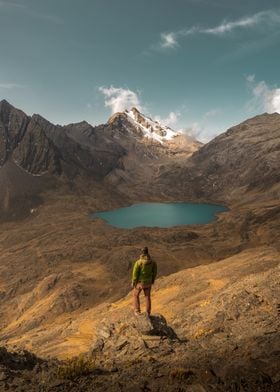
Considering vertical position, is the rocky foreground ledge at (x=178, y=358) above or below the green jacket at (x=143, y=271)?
below

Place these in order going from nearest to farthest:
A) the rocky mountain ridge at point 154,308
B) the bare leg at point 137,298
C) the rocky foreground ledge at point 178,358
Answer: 1. the rocky foreground ledge at point 178,358
2. the rocky mountain ridge at point 154,308
3. the bare leg at point 137,298

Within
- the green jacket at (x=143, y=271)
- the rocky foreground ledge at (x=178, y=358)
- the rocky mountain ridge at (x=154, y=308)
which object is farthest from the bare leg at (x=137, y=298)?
the rocky mountain ridge at (x=154, y=308)

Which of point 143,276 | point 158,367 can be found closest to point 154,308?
point 143,276

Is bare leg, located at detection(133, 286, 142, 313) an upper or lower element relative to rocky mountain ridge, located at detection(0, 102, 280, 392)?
upper

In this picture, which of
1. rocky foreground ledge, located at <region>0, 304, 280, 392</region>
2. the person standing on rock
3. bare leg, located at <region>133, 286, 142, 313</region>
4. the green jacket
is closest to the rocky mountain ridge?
rocky foreground ledge, located at <region>0, 304, 280, 392</region>

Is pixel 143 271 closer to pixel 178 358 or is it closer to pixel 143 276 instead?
pixel 143 276

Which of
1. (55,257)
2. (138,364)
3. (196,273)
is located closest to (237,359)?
(138,364)

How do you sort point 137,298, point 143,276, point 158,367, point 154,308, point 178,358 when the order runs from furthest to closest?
1. point 154,308
2. point 143,276
3. point 137,298
4. point 178,358
5. point 158,367

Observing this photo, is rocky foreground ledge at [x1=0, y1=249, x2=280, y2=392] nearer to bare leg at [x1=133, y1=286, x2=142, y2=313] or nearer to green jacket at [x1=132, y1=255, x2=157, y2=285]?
bare leg at [x1=133, y1=286, x2=142, y2=313]

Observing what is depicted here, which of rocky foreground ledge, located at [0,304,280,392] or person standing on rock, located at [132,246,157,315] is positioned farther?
person standing on rock, located at [132,246,157,315]

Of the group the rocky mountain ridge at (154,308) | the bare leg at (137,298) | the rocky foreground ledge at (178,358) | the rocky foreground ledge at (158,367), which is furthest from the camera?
the bare leg at (137,298)

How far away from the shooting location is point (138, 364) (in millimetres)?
13992

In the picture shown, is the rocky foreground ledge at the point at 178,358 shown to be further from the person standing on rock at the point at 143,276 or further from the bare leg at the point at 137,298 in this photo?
the person standing on rock at the point at 143,276

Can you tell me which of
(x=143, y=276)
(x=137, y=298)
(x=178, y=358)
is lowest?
(x=178, y=358)
